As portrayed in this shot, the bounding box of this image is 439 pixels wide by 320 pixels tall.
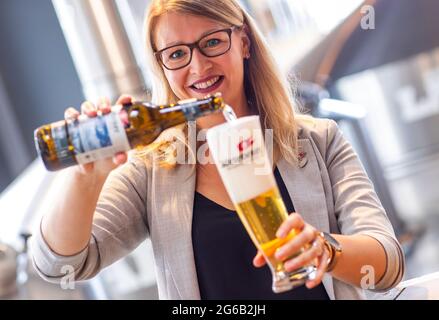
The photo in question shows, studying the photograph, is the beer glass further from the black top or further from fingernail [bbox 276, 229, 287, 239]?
the black top

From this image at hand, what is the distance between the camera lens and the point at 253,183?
2.99ft

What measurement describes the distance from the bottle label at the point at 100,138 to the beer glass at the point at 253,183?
0.15 meters

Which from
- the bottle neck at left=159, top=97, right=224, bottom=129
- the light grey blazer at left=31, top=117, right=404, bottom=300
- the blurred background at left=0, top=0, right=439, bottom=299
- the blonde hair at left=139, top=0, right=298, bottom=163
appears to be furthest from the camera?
the blurred background at left=0, top=0, right=439, bottom=299

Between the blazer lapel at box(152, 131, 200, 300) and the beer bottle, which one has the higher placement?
the beer bottle

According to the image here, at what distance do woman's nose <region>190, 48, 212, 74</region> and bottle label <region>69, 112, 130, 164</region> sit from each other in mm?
291

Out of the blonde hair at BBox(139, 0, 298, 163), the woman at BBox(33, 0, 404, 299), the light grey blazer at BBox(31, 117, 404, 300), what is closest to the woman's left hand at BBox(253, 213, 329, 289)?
the woman at BBox(33, 0, 404, 299)

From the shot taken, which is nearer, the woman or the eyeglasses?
the woman

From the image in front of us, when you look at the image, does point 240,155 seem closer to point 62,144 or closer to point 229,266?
point 62,144

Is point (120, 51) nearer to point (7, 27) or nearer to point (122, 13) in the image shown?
point (122, 13)

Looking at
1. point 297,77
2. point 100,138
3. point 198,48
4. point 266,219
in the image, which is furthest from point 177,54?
point 297,77

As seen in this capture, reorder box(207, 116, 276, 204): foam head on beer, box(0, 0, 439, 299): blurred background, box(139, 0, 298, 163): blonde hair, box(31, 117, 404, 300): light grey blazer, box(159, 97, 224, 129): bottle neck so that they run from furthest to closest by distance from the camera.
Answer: box(0, 0, 439, 299): blurred background
box(139, 0, 298, 163): blonde hair
box(31, 117, 404, 300): light grey blazer
box(159, 97, 224, 129): bottle neck
box(207, 116, 276, 204): foam head on beer

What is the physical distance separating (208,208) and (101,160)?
32cm

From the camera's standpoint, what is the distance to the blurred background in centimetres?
298

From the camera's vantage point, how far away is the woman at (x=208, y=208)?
1.13 metres
